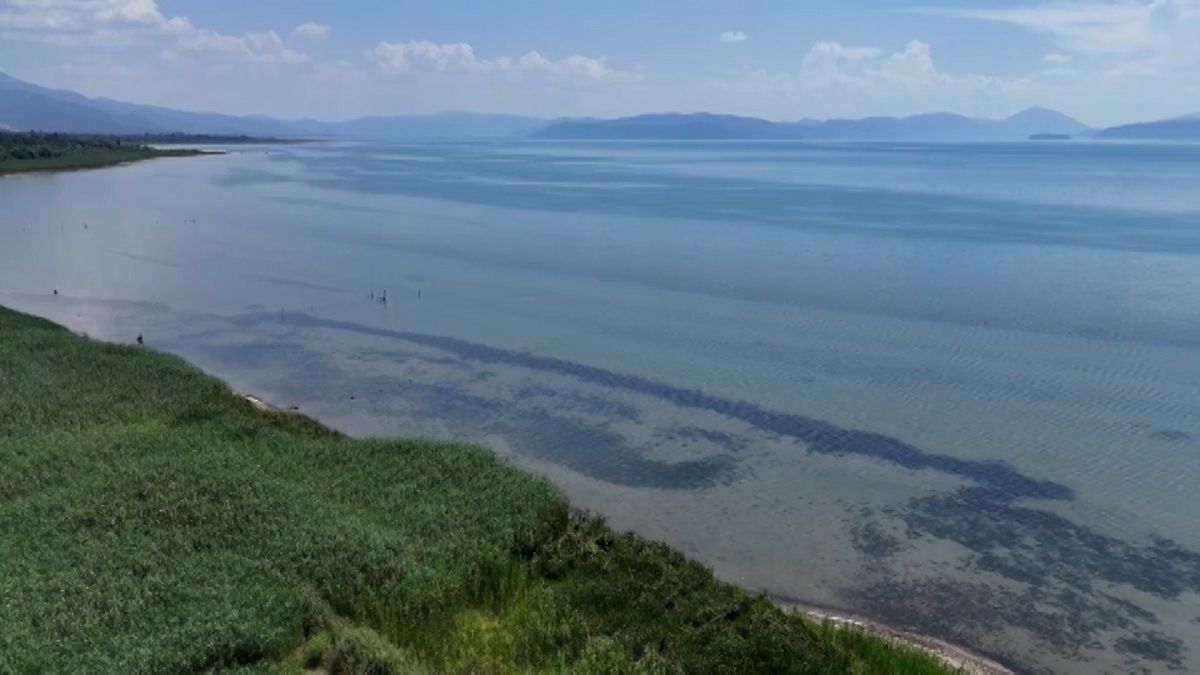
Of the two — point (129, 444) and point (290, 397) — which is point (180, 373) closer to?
point (290, 397)

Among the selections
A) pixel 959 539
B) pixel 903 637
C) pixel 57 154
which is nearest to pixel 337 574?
pixel 903 637

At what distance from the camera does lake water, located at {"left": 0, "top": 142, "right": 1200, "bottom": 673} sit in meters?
20.0

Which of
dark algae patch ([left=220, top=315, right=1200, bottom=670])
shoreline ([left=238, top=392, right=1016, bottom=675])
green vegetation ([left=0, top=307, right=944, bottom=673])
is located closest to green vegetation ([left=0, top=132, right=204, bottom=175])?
dark algae patch ([left=220, top=315, right=1200, bottom=670])

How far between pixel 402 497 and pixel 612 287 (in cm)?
2741

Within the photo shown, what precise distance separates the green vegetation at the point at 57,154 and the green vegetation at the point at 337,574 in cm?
9511

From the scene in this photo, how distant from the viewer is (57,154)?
4498 inches

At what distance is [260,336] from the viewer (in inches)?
1518

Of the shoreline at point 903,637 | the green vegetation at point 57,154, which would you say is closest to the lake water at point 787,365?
the shoreline at point 903,637

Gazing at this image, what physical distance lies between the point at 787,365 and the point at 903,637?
54.6ft

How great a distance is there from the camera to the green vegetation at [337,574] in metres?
14.1

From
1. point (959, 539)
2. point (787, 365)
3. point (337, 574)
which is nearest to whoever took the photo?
point (337, 574)

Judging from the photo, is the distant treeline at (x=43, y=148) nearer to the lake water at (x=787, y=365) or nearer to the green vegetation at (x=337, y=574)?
the lake water at (x=787, y=365)

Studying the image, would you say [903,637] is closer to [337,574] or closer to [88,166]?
[337,574]

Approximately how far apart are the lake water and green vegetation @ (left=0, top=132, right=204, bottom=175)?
1352 inches
